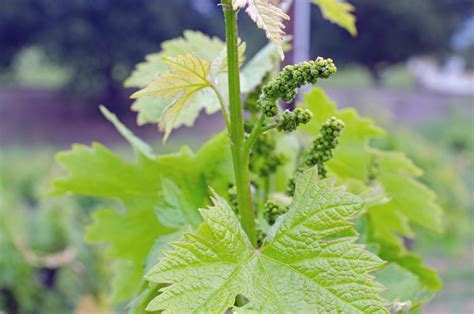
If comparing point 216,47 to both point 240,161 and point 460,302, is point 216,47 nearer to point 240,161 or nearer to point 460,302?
point 240,161

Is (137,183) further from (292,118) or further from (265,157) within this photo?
(292,118)

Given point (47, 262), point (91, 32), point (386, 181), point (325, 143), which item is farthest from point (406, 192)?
point (91, 32)

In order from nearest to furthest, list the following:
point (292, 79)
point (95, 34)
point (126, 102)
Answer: point (292, 79)
point (95, 34)
point (126, 102)

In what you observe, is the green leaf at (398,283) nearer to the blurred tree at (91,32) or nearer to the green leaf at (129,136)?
the green leaf at (129,136)

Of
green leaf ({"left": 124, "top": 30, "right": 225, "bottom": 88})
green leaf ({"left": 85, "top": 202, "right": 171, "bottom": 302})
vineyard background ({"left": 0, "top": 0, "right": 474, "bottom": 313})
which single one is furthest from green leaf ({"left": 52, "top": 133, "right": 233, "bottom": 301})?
vineyard background ({"left": 0, "top": 0, "right": 474, "bottom": 313})

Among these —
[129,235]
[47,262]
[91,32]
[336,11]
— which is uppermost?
[91,32]

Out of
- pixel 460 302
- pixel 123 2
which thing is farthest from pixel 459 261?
pixel 123 2

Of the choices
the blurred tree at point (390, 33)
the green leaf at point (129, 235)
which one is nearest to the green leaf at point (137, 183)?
the green leaf at point (129, 235)

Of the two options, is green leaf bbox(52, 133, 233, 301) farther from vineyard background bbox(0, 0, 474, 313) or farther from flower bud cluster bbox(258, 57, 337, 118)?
vineyard background bbox(0, 0, 474, 313)
